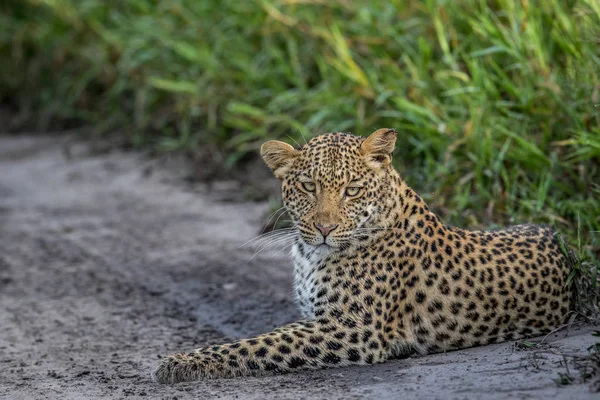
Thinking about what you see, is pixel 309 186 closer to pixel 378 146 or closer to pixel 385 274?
pixel 378 146

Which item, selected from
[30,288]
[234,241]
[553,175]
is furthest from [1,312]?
[553,175]

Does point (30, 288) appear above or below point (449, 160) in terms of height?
below

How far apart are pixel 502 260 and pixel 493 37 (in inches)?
109

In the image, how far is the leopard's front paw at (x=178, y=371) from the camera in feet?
16.0

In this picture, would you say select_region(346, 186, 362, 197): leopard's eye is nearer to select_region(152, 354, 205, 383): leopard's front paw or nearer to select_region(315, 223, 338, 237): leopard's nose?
select_region(315, 223, 338, 237): leopard's nose

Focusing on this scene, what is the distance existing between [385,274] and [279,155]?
83cm

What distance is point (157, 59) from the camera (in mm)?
10859

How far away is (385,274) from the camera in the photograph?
5.16 meters

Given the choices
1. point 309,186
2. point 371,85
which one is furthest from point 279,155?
point 371,85

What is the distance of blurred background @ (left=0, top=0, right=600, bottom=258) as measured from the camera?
22.9ft

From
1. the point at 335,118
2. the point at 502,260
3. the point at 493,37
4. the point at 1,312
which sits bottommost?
the point at 1,312

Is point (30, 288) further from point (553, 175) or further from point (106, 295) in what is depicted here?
point (553, 175)

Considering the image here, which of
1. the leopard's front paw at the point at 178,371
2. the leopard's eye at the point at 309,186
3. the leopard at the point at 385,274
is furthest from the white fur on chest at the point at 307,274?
the leopard's front paw at the point at 178,371

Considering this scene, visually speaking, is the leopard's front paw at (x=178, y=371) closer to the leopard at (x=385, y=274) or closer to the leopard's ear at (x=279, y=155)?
the leopard at (x=385, y=274)
